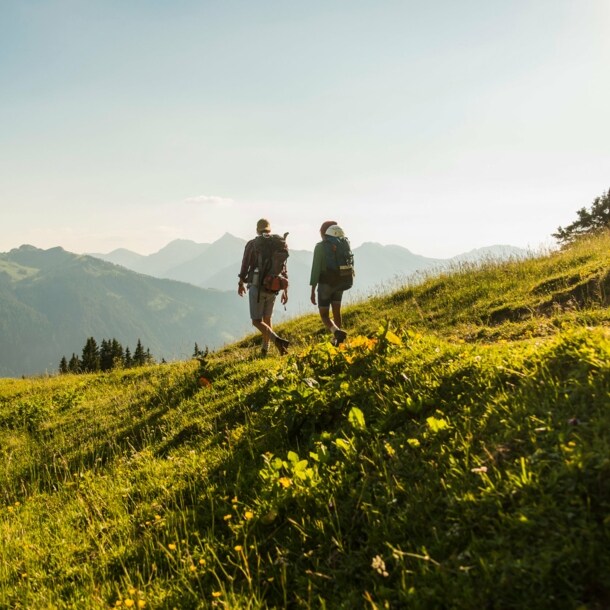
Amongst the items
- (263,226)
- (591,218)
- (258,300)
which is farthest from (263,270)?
(591,218)

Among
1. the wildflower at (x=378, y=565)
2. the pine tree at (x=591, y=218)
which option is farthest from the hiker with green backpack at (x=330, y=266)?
the pine tree at (x=591, y=218)

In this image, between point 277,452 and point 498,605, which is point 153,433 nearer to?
point 277,452

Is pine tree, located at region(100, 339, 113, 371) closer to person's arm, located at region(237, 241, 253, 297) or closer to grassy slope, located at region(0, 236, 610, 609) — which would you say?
person's arm, located at region(237, 241, 253, 297)

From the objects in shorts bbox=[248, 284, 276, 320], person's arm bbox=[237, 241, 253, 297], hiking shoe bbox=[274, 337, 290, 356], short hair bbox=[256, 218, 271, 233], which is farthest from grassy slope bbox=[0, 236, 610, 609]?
short hair bbox=[256, 218, 271, 233]

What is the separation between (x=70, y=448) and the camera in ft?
27.1

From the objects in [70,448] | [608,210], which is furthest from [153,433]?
[608,210]

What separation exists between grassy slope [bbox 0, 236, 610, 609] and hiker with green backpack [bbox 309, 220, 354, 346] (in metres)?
3.92

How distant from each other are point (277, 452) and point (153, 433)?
3283 mm

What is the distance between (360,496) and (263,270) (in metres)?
8.26

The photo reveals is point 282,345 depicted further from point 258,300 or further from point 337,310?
point 337,310

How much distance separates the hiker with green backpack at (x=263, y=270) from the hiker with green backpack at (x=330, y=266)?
93 cm

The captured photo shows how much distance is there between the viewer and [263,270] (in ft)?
36.6

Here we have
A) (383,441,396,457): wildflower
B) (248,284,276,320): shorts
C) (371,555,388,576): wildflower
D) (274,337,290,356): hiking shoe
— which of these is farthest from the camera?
(248,284,276,320): shorts

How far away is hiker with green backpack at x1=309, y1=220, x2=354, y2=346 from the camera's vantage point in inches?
414
